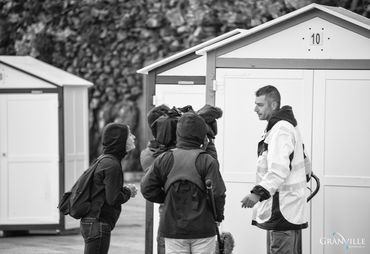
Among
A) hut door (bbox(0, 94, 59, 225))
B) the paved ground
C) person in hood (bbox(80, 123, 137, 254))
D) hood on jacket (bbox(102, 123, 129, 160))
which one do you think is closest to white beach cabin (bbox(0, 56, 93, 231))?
hut door (bbox(0, 94, 59, 225))

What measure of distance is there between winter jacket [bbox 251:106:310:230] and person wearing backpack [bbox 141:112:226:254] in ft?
2.26

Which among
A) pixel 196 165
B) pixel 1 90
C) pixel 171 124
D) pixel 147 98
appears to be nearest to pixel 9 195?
pixel 1 90

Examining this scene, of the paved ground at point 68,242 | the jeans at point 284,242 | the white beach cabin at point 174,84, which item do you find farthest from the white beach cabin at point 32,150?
the jeans at point 284,242

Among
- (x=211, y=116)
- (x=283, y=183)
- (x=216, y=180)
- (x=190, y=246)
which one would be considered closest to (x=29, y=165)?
(x=211, y=116)

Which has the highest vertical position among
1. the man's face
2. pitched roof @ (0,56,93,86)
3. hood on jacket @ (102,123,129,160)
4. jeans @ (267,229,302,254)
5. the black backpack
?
pitched roof @ (0,56,93,86)

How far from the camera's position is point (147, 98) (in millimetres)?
10531

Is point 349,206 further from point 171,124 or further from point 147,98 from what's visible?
point 147,98

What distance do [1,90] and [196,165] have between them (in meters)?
6.83

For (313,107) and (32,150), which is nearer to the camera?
(313,107)

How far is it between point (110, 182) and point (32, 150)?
5882mm

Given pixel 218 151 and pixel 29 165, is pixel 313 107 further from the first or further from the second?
pixel 29 165

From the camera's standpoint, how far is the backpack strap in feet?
22.1

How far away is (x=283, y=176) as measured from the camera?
733 cm

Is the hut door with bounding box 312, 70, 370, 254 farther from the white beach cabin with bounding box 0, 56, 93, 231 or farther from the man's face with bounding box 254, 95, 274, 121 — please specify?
the white beach cabin with bounding box 0, 56, 93, 231
